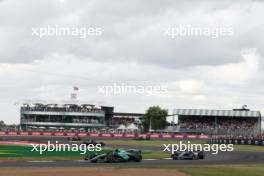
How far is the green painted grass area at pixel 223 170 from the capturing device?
32906mm

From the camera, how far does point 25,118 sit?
14125cm

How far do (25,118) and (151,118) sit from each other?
3397cm

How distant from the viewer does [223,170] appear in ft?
116

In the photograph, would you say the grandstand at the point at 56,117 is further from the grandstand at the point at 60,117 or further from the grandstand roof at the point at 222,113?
the grandstand roof at the point at 222,113

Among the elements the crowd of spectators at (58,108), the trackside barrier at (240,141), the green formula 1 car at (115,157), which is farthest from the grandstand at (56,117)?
the green formula 1 car at (115,157)

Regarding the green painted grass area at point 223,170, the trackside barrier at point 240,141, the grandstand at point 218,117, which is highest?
the grandstand at point 218,117

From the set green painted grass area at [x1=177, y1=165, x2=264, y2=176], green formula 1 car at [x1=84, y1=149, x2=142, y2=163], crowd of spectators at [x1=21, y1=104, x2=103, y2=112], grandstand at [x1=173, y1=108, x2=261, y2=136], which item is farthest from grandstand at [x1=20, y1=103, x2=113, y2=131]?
green painted grass area at [x1=177, y1=165, x2=264, y2=176]

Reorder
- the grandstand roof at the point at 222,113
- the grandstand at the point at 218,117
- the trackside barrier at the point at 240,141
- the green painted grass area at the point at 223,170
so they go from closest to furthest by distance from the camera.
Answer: the green painted grass area at the point at 223,170
the trackside barrier at the point at 240,141
the grandstand at the point at 218,117
the grandstand roof at the point at 222,113

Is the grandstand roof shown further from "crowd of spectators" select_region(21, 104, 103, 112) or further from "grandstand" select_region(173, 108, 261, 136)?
"crowd of spectators" select_region(21, 104, 103, 112)

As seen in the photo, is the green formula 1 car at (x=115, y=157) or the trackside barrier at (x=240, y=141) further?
the trackside barrier at (x=240, y=141)

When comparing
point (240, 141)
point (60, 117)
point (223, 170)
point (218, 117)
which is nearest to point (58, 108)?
point (60, 117)

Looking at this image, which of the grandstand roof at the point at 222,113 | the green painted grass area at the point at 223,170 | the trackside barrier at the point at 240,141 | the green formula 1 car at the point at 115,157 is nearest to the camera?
the green painted grass area at the point at 223,170

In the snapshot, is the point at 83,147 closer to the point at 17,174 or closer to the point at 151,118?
the point at 17,174

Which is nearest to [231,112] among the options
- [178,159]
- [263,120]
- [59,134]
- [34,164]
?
[263,120]
